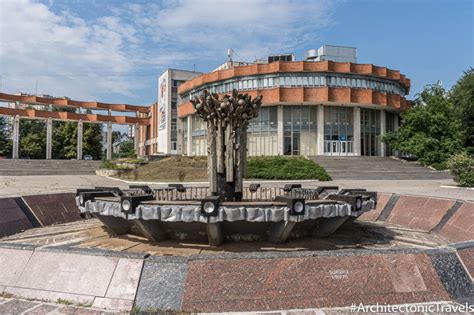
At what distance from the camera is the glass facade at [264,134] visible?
44.0m

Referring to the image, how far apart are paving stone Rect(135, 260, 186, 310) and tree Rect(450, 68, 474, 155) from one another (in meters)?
43.5

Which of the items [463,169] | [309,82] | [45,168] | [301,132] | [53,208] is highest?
[309,82]

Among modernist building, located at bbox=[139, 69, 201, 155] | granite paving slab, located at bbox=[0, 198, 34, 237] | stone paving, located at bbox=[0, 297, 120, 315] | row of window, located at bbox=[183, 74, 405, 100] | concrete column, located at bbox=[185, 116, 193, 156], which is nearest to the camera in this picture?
stone paving, located at bbox=[0, 297, 120, 315]

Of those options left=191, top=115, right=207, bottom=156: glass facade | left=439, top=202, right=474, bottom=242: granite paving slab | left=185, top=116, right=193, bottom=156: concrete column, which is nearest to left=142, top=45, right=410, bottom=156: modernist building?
left=191, top=115, right=207, bottom=156: glass facade

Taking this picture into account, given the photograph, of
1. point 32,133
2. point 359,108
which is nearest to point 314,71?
point 359,108

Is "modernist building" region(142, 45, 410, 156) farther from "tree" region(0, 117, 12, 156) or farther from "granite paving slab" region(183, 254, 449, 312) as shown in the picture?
→ "tree" region(0, 117, 12, 156)

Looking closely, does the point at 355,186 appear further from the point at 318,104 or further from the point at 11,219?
the point at 318,104

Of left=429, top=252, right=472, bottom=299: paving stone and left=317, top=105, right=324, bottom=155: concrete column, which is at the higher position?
left=317, top=105, right=324, bottom=155: concrete column

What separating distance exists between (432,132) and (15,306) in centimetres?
Result: 4234

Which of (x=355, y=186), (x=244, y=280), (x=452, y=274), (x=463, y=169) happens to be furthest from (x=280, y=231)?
(x=463, y=169)

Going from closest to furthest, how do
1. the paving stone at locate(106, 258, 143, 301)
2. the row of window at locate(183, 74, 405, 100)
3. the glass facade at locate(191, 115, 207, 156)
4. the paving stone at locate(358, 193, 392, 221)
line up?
1. the paving stone at locate(106, 258, 143, 301)
2. the paving stone at locate(358, 193, 392, 221)
3. the row of window at locate(183, 74, 405, 100)
4. the glass facade at locate(191, 115, 207, 156)

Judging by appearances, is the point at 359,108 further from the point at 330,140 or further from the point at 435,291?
the point at 435,291

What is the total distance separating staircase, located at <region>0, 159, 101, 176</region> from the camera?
32969mm

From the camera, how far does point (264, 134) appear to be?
1747 inches
